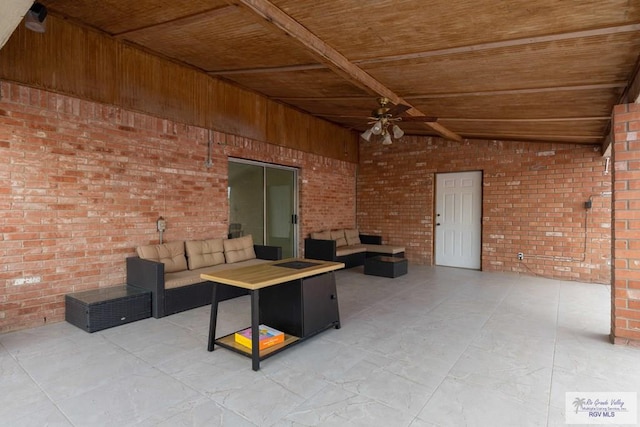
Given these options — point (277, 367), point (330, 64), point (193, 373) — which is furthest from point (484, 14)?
point (193, 373)

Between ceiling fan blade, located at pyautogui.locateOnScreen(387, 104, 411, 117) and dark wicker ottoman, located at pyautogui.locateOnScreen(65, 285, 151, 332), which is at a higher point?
ceiling fan blade, located at pyautogui.locateOnScreen(387, 104, 411, 117)

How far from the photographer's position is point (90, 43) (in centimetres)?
398

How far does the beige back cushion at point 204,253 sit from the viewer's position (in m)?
4.88

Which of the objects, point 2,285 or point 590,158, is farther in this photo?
point 590,158

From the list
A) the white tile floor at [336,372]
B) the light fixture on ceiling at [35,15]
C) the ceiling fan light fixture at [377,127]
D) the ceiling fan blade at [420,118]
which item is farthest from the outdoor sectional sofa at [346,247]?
the light fixture on ceiling at [35,15]

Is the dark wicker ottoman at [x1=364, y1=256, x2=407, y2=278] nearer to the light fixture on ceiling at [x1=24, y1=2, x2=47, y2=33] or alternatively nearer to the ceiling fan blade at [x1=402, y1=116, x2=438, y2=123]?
the ceiling fan blade at [x1=402, y1=116, x2=438, y2=123]

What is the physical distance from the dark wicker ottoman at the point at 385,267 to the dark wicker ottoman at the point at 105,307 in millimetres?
4014

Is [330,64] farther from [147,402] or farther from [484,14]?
[147,402]

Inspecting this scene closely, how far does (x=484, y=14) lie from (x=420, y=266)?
6.00 metres

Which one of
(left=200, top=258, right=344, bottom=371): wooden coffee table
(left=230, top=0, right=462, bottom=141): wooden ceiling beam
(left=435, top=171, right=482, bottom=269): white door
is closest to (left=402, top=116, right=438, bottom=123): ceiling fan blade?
(left=230, top=0, right=462, bottom=141): wooden ceiling beam

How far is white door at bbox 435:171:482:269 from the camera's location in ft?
24.5

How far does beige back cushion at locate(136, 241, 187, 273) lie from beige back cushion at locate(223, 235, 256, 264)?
71cm

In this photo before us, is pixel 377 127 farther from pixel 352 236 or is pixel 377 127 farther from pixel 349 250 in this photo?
pixel 352 236

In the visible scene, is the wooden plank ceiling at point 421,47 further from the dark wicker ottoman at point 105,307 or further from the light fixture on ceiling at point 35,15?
the dark wicker ottoman at point 105,307
